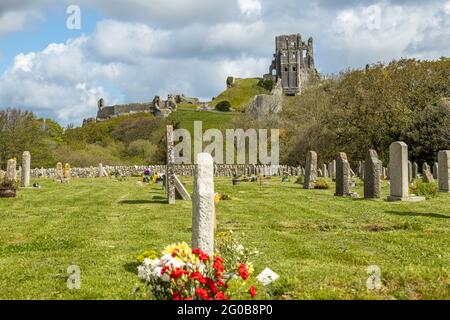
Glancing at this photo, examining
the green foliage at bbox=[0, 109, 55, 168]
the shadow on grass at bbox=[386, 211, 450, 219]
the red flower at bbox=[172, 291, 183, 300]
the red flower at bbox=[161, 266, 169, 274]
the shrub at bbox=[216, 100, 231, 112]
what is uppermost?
the shrub at bbox=[216, 100, 231, 112]

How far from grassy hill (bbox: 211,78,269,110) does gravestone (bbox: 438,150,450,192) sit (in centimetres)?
10719

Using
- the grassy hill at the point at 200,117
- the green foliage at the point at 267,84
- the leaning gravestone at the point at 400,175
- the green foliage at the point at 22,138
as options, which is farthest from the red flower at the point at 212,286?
the green foliage at the point at 267,84

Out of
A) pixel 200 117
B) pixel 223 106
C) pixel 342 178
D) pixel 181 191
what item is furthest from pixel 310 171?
pixel 223 106

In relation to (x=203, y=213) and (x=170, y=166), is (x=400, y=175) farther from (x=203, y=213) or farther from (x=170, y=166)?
(x=203, y=213)

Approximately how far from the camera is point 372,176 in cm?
2050

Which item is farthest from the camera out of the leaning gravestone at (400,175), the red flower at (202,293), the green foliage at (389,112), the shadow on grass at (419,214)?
the green foliage at (389,112)

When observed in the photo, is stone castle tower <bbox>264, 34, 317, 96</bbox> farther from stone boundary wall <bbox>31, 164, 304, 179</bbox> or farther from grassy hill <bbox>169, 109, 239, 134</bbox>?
stone boundary wall <bbox>31, 164, 304, 179</bbox>

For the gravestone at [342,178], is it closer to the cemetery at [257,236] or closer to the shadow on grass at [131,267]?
the cemetery at [257,236]

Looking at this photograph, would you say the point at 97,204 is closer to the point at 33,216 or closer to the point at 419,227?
the point at 33,216

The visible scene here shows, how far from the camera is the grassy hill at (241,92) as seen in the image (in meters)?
135

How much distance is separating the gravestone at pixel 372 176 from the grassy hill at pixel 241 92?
110038 millimetres

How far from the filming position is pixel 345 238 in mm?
11641

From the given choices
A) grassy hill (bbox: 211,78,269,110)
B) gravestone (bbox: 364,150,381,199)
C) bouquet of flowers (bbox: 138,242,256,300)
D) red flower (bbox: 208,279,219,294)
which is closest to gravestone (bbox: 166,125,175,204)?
gravestone (bbox: 364,150,381,199)

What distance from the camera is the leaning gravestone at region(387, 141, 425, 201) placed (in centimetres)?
1933
